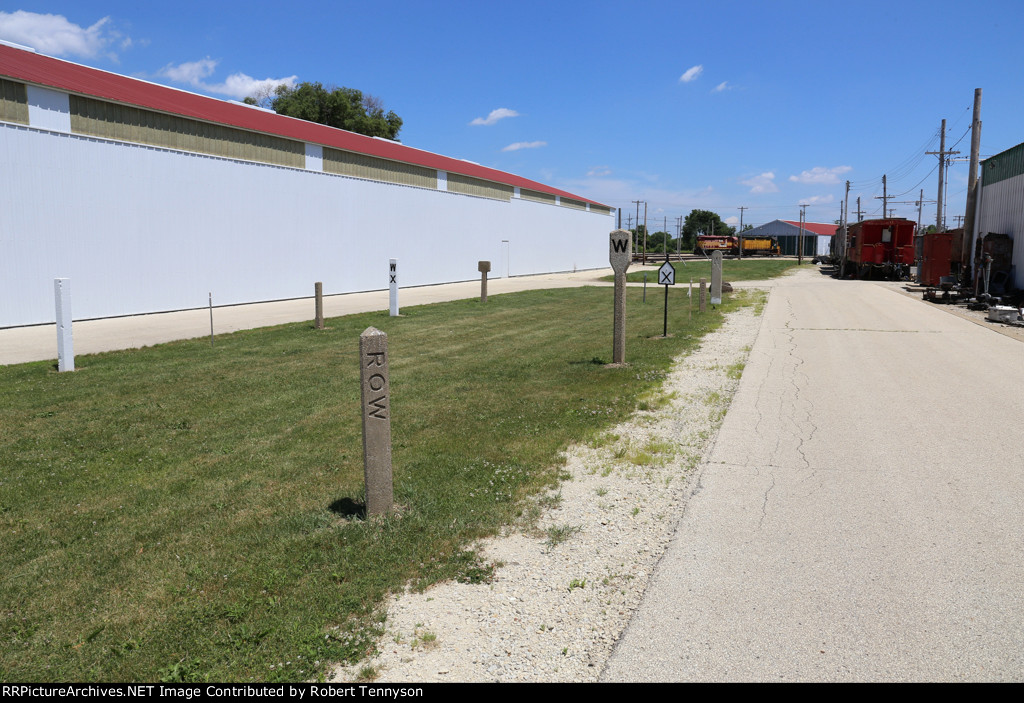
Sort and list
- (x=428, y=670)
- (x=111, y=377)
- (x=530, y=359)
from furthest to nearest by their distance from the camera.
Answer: (x=530, y=359) < (x=111, y=377) < (x=428, y=670)

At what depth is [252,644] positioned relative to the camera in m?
3.64

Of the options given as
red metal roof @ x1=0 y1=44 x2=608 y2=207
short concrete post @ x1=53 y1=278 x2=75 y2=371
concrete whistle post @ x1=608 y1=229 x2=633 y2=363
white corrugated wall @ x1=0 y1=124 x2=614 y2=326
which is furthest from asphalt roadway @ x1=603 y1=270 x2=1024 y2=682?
red metal roof @ x1=0 y1=44 x2=608 y2=207

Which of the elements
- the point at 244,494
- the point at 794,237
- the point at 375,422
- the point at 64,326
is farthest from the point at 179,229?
the point at 794,237

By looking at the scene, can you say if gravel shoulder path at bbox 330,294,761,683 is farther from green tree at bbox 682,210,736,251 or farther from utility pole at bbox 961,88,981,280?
green tree at bbox 682,210,736,251

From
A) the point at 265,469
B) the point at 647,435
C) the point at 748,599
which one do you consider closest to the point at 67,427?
the point at 265,469

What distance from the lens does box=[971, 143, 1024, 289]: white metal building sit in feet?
89.3

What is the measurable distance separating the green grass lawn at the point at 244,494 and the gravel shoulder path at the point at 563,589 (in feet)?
0.67

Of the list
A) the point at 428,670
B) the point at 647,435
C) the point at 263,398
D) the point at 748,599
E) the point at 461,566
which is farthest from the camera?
the point at 263,398

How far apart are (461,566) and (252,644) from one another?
4.45 feet

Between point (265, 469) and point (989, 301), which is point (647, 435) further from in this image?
point (989, 301)

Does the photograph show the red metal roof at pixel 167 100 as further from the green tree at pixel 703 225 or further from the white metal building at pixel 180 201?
the green tree at pixel 703 225

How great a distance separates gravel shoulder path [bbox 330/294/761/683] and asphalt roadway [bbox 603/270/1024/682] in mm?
185

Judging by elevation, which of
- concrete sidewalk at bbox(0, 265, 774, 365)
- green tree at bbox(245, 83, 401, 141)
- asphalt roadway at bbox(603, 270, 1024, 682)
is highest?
green tree at bbox(245, 83, 401, 141)

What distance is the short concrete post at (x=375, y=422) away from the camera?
5.27m
